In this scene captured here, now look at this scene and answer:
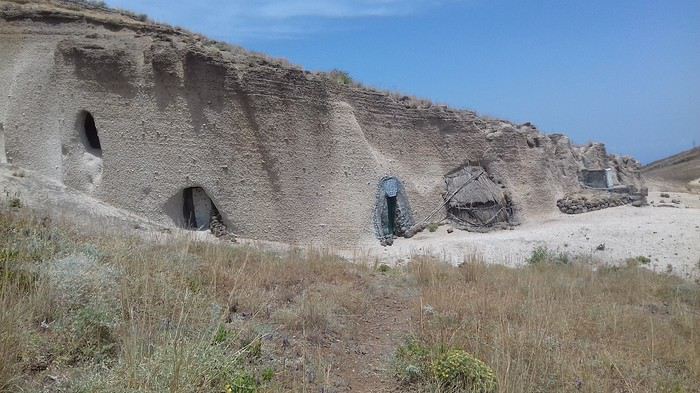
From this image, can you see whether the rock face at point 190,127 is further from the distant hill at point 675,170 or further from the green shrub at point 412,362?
the distant hill at point 675,170

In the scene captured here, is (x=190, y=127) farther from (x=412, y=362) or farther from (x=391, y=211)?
(x=412, y=362)

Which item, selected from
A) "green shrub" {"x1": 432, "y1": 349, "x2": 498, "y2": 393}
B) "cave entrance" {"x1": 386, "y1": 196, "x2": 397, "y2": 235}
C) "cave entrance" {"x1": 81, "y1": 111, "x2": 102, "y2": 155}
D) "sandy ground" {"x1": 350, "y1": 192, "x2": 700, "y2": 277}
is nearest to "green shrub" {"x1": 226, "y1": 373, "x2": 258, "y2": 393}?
"green shrub" {"x1": 432, "y1": 349, "x2": 498, "y2": 393}

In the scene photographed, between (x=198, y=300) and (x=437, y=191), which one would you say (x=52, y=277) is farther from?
(x=437, y=191)

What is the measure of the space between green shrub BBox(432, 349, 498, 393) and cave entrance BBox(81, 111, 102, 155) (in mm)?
12008

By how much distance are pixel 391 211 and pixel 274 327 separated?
45.8ft

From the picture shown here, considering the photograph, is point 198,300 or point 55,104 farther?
point 55,104

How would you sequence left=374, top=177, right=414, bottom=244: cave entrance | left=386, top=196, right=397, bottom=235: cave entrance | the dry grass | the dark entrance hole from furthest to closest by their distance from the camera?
1. left=386, top=196, right=397, bottom=235: cave entrance
2. left=374, top=177, right=414, bottom=244: cave entrance
3. the dark entrance hole
4. the dry grass

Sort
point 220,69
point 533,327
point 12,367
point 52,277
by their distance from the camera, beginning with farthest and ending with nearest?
1. point 220,69
2. point 533,327
3. point 52,277
4. point 12,367

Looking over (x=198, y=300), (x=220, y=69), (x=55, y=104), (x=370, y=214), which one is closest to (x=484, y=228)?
(x=370, y=214)

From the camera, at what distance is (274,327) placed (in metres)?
5.44

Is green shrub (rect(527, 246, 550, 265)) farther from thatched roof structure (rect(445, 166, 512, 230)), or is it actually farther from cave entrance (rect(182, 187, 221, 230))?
cave entrance (rect(182, 187, 221, 230))

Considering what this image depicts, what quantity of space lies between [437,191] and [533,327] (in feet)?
49.2

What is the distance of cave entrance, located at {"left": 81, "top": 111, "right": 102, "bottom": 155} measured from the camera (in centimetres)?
1342

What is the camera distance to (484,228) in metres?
20.7
